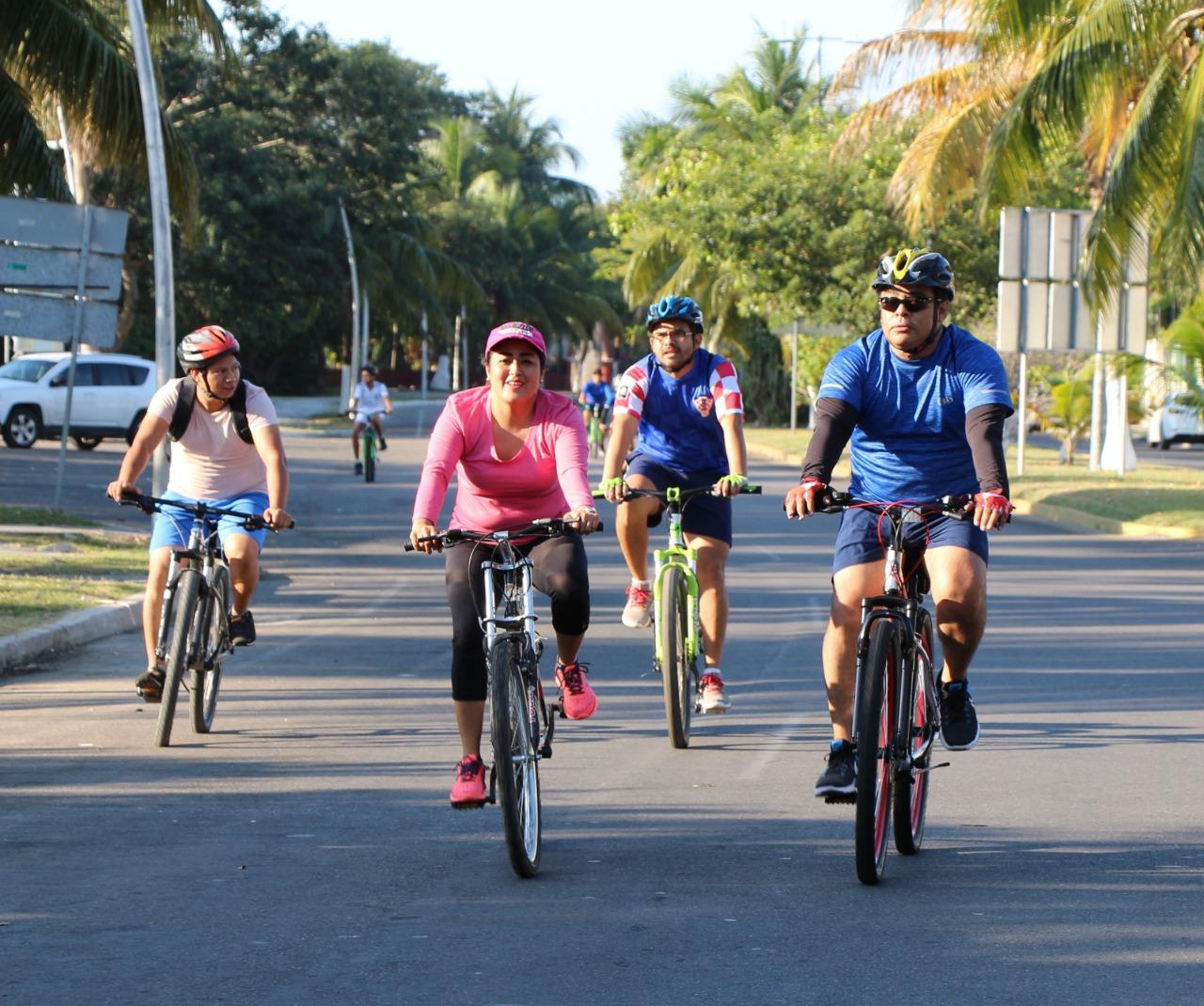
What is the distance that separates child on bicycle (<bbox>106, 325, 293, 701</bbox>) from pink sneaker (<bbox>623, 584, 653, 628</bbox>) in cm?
173

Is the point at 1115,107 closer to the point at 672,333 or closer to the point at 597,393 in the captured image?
the point at 597,393

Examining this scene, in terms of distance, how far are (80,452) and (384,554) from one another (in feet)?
64.9

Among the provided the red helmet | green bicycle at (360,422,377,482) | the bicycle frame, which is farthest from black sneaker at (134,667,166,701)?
green bicycle at (360,422,377,482)

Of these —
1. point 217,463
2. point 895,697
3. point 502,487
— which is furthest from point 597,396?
point 895,697

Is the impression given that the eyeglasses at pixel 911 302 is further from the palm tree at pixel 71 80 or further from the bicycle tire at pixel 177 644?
the palm tree at pixel 71 80

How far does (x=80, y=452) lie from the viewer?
36.5 m

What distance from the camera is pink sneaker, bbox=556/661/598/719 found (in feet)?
23.6

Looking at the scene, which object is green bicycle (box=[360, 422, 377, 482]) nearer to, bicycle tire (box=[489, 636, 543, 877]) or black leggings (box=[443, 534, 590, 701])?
black leggings (box=[443, 534, 590, 701])

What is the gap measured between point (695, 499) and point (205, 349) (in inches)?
92.9

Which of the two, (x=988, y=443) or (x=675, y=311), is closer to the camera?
(x=988, y=443)

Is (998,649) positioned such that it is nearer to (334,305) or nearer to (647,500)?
(647,500)

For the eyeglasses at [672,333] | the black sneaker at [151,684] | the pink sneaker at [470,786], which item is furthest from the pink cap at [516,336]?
the black sneaker at [151,684]

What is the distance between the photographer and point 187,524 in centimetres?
908

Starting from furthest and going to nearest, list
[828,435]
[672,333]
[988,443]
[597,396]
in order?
[597,396] → [672,333] → [828,435] → [988,443]
